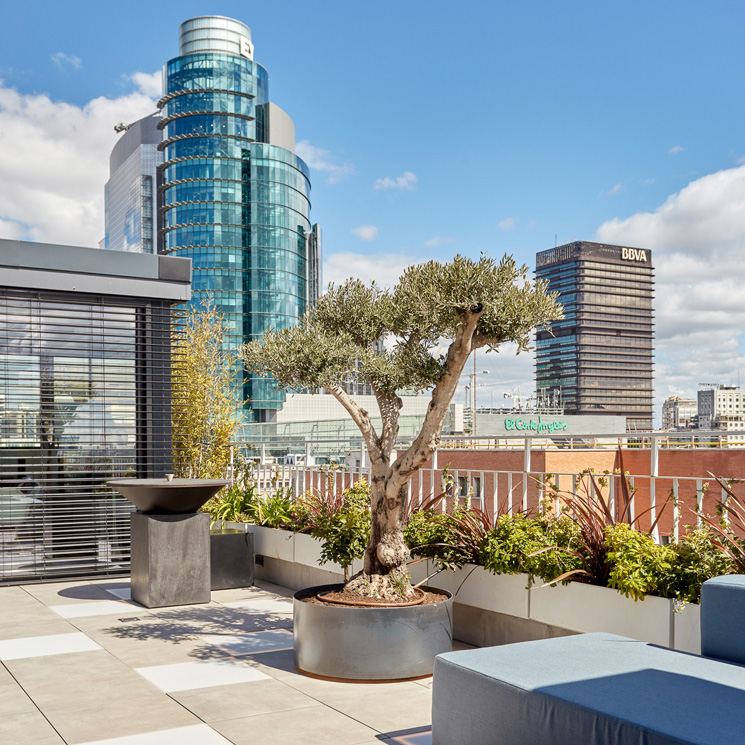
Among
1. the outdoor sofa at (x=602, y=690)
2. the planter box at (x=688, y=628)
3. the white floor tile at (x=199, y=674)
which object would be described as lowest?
the white floor tile at (x=199, y=674)

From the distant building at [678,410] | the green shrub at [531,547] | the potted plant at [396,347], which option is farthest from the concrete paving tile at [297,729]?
the distant building at [678,410]

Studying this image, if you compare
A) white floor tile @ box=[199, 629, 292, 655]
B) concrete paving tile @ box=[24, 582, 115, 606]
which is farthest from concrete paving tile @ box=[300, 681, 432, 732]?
concrete paving tile @ box=[24, 582, 115, 606]

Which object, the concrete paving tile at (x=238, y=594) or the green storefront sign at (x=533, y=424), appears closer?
the concrete paving tile at (x=238, y=594)

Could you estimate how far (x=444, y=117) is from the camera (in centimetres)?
4253

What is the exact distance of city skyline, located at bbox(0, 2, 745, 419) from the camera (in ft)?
61.8

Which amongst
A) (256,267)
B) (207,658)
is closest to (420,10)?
(207,658)

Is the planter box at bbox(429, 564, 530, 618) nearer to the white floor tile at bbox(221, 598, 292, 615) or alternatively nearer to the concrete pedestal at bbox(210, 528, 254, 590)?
the white floor tile at bbox(221, 598, 292, 615)

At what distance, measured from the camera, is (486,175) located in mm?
41219

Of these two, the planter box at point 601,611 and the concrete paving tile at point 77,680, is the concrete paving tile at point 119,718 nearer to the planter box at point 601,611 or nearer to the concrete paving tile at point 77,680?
the concrete paving tile at point 77,680

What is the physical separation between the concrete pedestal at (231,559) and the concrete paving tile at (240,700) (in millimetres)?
2766

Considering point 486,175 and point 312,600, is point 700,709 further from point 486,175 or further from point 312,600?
point 486,175

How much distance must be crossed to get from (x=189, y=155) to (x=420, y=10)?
2463 inches

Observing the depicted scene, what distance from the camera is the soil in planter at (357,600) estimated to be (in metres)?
4.23

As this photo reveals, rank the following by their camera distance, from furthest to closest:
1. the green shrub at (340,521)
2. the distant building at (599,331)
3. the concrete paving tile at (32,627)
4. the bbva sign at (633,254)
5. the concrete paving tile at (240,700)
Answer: the bbva sign at (633,254) → the distant building at (599,331) → the concrete paving tile at (32,627) → the green shrub at (340,521) → the concrete paving tile at (240,700)
